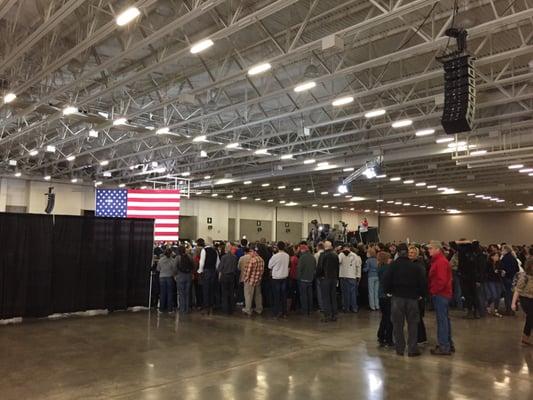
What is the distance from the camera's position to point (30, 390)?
4.88 metres

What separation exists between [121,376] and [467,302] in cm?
765

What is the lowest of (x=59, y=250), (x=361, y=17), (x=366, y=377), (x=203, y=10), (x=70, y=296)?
(x=366, y=377)

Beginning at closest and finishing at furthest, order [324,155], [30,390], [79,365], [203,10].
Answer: [30,390] < [79,365] < [203,10] < [324,155]

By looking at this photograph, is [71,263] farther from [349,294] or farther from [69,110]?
[349,294]

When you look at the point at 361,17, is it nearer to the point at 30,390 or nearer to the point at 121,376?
the point at 121,376

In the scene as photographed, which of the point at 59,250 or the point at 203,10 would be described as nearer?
the point at 203,10

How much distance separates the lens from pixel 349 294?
10781 mm

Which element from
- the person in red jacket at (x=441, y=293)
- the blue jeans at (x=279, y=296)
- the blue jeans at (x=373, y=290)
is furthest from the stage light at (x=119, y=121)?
the person in red jacket at (x=441, y=293)

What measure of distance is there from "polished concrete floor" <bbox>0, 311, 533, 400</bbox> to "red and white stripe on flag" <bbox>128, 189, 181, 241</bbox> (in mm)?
2951

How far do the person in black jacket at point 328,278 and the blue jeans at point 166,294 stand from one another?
11.3ft

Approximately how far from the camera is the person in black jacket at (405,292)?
21.0 feet

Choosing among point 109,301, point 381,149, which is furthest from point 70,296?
point 381,149

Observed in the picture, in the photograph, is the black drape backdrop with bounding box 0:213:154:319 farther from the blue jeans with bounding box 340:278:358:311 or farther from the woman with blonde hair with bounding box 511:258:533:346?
the woman with blonde hair with bounding box 511:258:533:346

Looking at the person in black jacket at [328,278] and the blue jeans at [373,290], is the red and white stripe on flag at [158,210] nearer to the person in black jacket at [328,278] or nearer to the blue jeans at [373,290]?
the person in black jacket at [328,278]
